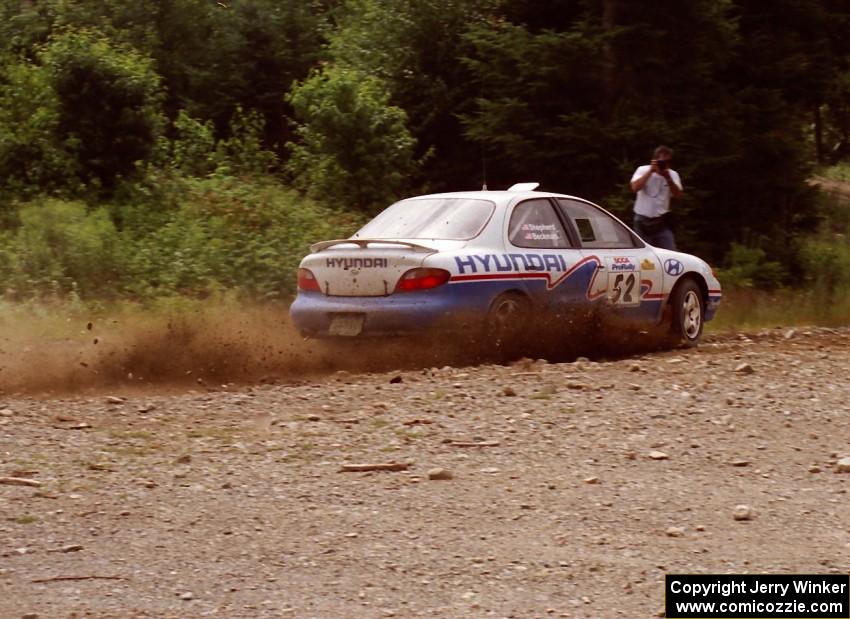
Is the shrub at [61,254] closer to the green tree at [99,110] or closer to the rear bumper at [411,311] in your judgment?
the green tree at [99,110]

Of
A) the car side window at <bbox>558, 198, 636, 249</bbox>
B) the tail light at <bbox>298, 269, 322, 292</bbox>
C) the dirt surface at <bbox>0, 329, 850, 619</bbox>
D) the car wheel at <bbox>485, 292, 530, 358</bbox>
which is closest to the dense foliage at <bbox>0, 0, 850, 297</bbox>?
the tail light at <bbox>298, 269, 322, 292</bbox>

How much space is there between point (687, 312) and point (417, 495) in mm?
6978

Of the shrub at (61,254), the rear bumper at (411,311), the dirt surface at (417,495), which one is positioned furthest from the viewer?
the shrub at (61,254)

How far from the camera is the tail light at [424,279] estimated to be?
413 inches

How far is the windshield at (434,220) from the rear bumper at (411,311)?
0.68 meters

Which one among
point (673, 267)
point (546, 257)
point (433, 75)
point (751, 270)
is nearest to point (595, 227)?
point (546, 257)

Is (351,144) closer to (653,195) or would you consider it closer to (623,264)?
(653,195)

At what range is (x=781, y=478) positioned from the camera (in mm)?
6875

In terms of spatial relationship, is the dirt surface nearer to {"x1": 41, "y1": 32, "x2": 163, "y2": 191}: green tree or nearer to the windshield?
the windshield

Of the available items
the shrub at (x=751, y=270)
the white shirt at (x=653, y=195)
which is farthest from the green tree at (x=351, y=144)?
the white shirt at (x=653, y=195)

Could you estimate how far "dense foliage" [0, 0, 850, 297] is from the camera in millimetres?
16875

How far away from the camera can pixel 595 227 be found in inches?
477

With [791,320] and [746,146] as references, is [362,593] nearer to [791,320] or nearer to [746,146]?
[791,320]

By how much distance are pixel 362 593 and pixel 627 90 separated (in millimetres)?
14963
